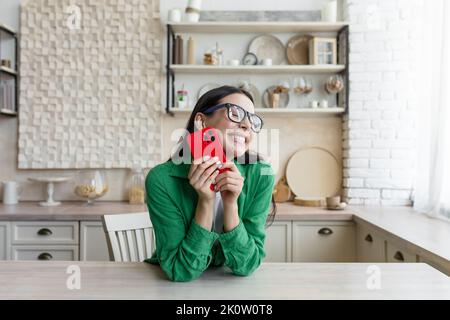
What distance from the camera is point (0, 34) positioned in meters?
3.09

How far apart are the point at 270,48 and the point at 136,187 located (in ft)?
4.83

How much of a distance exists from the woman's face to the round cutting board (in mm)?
2104

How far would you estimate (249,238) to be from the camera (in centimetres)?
115

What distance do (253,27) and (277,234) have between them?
4.93ft

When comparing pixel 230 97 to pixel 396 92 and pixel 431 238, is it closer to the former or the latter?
pixel 431 238

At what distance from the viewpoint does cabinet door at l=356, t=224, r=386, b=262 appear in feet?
7.14

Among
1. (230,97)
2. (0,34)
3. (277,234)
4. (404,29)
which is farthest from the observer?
(0,34)

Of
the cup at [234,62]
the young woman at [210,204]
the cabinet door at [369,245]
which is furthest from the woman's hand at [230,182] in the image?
the cup at [234,62]

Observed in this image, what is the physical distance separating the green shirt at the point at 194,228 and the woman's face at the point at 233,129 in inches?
5.8

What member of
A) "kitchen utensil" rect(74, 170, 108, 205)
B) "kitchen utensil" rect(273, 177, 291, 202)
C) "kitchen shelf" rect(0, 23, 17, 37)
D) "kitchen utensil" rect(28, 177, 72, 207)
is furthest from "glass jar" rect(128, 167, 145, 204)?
"kitchen shelf" rect(0, 23, 17, 37)

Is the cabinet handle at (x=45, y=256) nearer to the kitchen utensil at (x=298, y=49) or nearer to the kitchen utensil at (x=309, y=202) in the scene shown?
the kitchen utensil at (x=309, y=202)

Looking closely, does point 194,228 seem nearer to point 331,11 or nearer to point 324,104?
point 324,104

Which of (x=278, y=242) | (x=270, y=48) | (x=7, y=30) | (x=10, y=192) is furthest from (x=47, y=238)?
(x=270, y=48)
